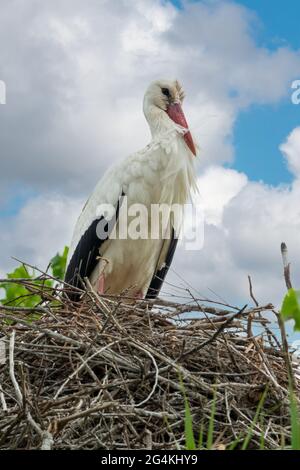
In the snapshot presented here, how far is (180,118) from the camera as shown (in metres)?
6.44

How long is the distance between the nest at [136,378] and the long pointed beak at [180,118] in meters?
2.32

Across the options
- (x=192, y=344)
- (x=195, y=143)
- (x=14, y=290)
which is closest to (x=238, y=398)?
(x=192, y=344)

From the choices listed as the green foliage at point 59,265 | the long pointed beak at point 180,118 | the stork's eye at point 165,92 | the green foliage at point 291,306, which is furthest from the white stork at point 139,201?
the green foliage at point 291,306

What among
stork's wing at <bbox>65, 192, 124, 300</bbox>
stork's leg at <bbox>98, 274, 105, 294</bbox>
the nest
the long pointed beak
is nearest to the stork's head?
the long pointed beak

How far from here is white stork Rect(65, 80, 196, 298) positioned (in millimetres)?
5961

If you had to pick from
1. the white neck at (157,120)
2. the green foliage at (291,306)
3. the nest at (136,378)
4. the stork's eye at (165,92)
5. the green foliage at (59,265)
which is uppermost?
the stork's eye at (165,92)

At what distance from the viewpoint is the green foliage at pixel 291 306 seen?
1468mm

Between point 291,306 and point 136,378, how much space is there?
214 cm

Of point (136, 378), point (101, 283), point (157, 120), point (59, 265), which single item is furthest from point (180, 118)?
point (136, 378)

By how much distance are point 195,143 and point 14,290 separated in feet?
7.41

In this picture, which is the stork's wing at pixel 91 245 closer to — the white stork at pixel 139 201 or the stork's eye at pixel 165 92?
the white stork at pixel 139 201

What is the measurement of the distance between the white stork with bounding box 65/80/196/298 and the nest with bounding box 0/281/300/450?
1.70 metres
